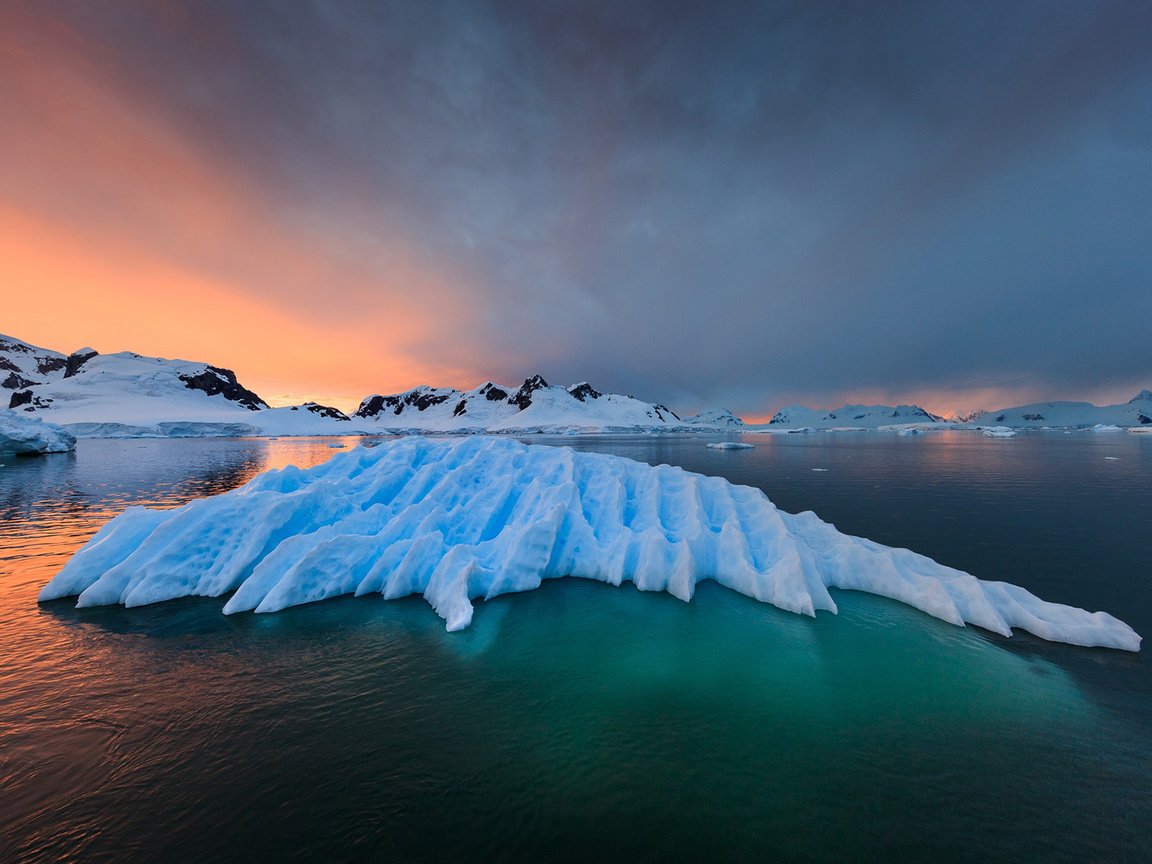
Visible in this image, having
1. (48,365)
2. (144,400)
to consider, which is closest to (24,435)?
(144,400)

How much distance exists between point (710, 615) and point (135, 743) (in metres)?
10.6

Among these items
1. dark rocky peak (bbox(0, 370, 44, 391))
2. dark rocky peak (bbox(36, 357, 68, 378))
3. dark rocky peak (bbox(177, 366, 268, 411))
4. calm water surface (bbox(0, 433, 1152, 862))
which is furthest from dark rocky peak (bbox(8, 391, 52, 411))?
calm water surface (bbox(0, 433, 1152, 862))

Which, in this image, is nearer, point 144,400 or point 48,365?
point 144,400

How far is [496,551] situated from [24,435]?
85.9 meters

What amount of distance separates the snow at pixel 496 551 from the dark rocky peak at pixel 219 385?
222 m

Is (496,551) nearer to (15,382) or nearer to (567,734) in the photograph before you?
(567,734)

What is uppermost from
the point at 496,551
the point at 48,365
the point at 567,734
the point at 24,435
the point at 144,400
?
the point at 48,365

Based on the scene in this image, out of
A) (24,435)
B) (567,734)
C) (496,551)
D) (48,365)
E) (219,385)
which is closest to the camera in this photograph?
(567,734)

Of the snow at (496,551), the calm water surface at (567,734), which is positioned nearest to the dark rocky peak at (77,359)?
the snow at (496,551)

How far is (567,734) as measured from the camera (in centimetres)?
609

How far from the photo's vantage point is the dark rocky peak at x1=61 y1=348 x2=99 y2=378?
187625mm

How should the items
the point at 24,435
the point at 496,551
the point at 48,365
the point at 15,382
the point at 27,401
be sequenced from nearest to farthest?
the point at 496,551 < the point at 24,435 < the point at 27,401 < the point at 15,382 < the point at 48,365

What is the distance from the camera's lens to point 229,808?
4.86 meters

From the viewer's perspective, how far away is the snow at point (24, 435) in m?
55.1
